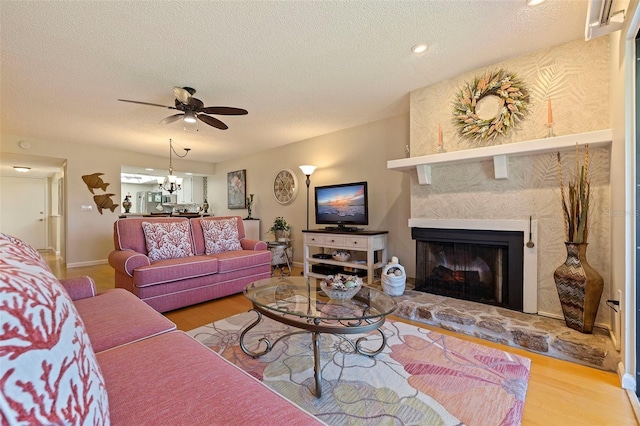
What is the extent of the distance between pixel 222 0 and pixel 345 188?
2.64 metres

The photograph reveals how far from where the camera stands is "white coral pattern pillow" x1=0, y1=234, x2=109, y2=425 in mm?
416

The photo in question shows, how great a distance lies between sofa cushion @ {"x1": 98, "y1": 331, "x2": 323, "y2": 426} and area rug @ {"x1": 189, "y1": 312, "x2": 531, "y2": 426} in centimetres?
66

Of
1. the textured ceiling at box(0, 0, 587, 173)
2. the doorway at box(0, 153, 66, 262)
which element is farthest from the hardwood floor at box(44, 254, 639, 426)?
the doorway at box(0, 153, 66, 262)

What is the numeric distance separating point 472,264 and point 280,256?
9.84 ft

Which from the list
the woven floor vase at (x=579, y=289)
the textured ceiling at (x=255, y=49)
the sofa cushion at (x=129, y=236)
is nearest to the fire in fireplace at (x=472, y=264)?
the woven floor vase at (x=579, y=289)

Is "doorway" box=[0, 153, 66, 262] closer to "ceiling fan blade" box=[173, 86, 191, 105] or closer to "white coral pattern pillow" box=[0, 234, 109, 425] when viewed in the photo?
"ceiling fan blade" box=[173, 86, 191, 105]

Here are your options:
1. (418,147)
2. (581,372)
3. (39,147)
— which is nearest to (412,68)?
(418,147)

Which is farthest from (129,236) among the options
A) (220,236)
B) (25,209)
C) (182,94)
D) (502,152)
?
(25,209)

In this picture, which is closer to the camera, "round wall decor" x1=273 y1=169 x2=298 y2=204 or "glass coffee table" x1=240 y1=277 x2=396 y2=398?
"glass coffee table" x1=240 y1=277 x2=396 y2=398

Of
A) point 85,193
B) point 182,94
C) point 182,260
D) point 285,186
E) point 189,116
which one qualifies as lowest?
point 182,260

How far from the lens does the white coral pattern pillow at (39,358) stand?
416mm

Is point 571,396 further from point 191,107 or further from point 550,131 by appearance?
point 191,107

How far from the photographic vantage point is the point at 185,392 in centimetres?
87

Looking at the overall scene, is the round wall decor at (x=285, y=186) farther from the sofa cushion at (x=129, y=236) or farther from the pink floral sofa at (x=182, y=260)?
the sofa cushion at (x=129, y=236)
